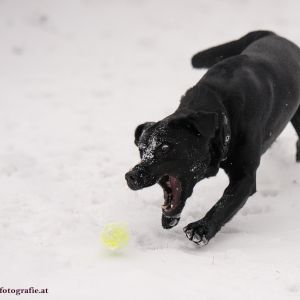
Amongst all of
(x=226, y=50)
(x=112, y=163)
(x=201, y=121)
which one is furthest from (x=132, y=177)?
(x=226, y=50)

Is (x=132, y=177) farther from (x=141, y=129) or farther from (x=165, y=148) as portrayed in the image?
(x=141, y=129)

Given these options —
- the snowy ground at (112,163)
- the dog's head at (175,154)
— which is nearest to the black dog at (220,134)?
the dog's head at (175,154)

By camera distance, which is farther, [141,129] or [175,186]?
[141,129]

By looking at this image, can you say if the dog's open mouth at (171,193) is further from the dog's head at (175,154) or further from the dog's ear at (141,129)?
the dog's ear at (141,129)

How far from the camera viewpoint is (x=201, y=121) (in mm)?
3893

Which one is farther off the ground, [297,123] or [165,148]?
[165,148]

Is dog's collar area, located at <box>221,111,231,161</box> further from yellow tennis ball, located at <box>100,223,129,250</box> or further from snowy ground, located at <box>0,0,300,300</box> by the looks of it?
yellow tennis ball, located at <box>100,223,129,250</box>

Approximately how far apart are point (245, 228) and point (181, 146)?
1.01 metres

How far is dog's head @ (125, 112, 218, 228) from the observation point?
388 centimetres

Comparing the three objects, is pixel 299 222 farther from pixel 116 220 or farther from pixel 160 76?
pixel 160 76

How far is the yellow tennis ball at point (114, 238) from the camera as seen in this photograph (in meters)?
3.80

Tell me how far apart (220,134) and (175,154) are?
39cm

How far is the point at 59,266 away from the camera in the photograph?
352 centimetres

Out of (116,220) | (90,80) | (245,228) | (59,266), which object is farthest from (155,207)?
(90,80)
